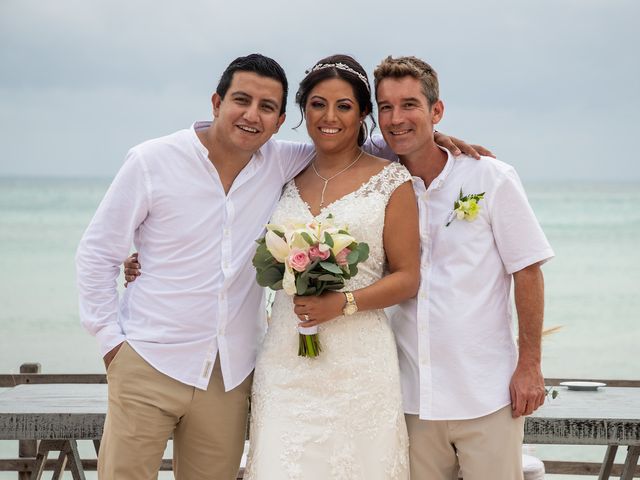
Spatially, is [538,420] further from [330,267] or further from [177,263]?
[177,263]

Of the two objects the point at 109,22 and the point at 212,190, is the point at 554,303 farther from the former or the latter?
the point at 109,22

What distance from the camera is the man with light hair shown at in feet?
14.2

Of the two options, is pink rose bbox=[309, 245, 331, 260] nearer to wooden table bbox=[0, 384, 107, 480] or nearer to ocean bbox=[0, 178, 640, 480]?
wooden table bbox=[0, 384, 107, 480]

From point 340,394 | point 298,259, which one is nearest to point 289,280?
point 298,259

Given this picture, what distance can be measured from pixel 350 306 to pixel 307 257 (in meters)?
0.35

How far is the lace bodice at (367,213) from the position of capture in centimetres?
436

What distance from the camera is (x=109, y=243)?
4465 millimetres

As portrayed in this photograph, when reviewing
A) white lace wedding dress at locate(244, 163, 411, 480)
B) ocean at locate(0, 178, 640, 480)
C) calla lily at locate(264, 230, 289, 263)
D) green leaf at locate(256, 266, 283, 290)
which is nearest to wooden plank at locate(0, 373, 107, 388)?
white lace wedding dress at locate(244, 163, 411, 480)

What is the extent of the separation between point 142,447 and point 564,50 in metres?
56.8

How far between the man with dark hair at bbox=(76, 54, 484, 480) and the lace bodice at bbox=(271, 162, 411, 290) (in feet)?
0.81

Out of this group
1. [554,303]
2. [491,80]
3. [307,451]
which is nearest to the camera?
[307,451]

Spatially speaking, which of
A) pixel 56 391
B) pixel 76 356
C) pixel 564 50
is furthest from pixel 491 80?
pixel 56 391

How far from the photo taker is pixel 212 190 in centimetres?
448

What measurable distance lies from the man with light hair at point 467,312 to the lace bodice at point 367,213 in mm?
169
